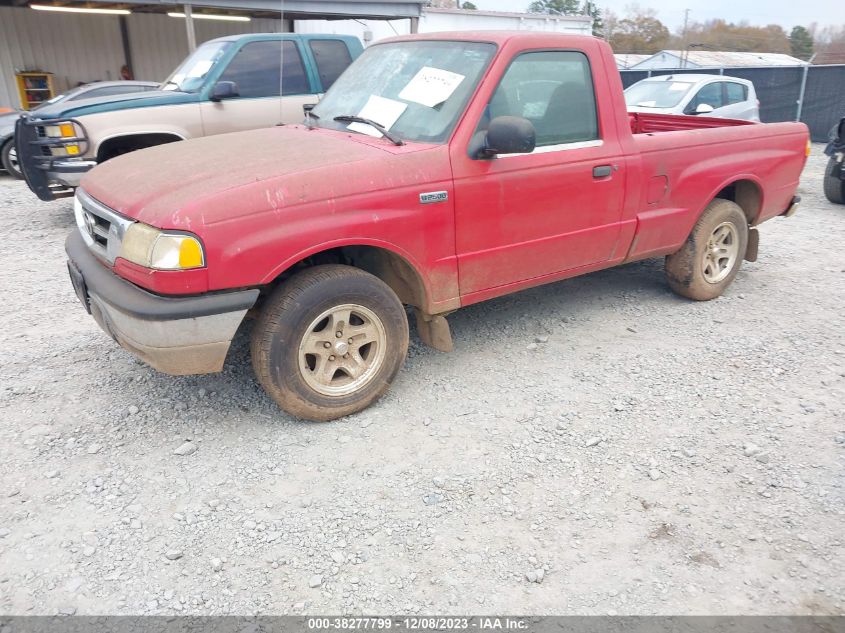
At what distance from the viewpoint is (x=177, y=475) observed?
3084 mm

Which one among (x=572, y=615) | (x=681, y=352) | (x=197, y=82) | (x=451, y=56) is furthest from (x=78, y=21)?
(x=572, y=615)

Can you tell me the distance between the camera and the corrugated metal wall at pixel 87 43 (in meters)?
15.7

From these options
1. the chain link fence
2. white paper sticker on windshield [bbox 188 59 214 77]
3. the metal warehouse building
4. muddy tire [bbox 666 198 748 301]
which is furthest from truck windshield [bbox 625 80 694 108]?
white paper sticker on windshield [bbox 188 59 214 77]

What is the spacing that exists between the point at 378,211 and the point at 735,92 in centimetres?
1049

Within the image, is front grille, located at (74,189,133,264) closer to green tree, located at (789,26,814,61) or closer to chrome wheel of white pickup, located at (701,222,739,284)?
chrome wheel of white pickup, located at (701,222,739,284)

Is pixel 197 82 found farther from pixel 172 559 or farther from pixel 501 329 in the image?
pixel 172 559

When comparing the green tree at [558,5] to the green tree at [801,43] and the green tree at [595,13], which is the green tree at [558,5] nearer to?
the green tree at [595,13]

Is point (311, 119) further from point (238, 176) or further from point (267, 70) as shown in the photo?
point (267, 70)

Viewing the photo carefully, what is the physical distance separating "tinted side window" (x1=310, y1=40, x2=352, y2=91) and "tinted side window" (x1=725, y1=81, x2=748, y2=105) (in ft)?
23.3

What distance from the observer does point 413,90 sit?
3.82m

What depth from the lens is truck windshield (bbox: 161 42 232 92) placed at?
24.0 ft

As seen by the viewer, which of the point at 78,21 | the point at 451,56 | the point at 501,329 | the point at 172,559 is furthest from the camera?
the point at 78,21

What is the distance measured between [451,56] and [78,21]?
1664cm

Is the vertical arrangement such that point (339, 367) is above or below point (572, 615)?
above
